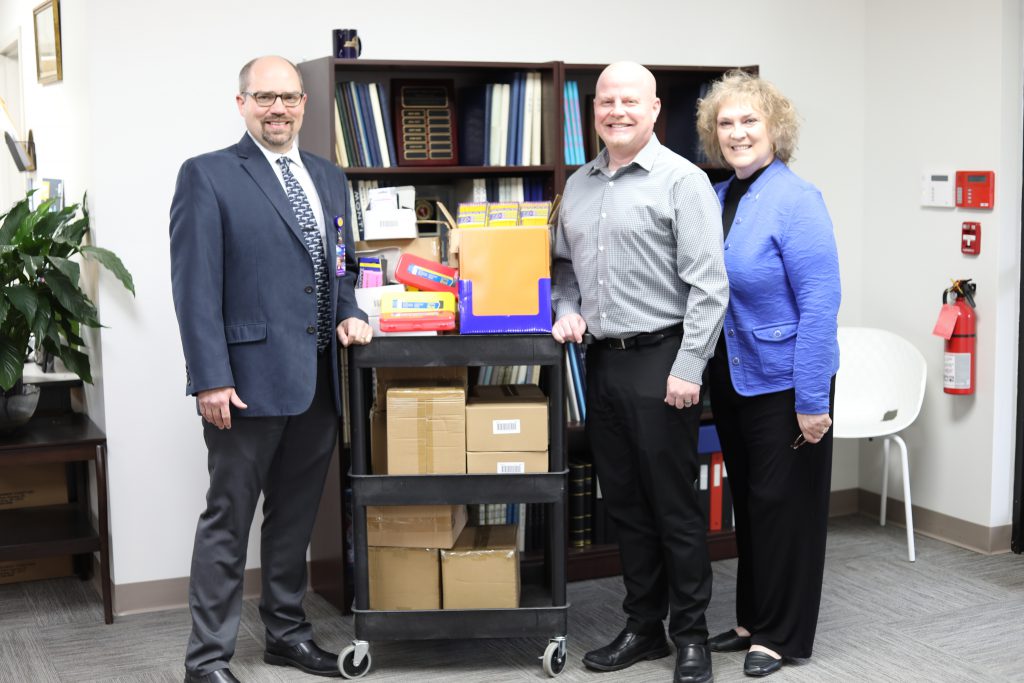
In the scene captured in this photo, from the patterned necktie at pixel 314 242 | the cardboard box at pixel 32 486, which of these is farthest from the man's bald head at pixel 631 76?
the cardboard box at pixel 32 486

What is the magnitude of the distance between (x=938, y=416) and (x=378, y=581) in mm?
2279

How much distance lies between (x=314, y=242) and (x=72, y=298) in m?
0.98

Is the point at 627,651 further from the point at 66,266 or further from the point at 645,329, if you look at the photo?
the point at 66,266

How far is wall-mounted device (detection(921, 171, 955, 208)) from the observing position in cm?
407

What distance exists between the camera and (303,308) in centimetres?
287

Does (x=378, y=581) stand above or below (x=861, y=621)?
above

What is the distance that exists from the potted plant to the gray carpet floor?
78 cm

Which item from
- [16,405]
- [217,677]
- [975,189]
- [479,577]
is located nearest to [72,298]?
[16,405]

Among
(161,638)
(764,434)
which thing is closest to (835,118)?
(764,434)

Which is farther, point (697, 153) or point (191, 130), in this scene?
point (697, 153)

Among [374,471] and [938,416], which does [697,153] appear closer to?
[938,416]

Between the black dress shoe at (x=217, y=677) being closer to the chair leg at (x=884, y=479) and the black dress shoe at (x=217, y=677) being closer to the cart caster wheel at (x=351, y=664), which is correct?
the cart caster wheel at (x=351, y=664)

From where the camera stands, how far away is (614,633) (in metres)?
3.37

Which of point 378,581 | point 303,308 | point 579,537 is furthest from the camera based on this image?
point 579,537
